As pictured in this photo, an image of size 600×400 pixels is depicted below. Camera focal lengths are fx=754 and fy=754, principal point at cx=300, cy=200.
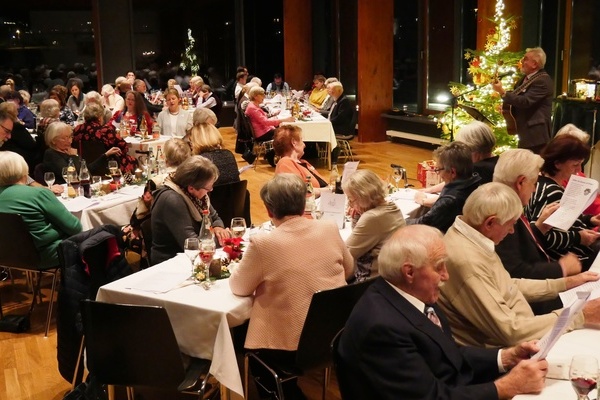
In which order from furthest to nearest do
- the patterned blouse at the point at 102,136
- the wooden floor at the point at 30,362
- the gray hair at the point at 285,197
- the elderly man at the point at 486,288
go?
the patterned blouse at the point at 102,136 < the wooden floor at the point at 30,362 < the gray hair at the point at 285,197 < the elderly man at the point at 486,288

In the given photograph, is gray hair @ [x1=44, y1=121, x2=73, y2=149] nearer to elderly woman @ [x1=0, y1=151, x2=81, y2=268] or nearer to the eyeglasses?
the eyeglasses

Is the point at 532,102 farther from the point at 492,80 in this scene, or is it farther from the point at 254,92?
the point at 254,92

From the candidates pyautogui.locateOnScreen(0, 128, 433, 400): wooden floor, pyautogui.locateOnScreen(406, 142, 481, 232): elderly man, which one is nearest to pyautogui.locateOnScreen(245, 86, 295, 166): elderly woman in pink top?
pyautogui.locateOnScreen(0, 128, 433, 400): wooden floor

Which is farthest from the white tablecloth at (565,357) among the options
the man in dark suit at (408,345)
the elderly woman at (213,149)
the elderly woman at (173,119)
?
the elderly woman at (173,119)

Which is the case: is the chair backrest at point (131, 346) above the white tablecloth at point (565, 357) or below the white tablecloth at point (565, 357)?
below

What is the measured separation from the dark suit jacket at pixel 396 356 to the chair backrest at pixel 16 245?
125 inches

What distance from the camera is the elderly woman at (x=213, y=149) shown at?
19.6ft

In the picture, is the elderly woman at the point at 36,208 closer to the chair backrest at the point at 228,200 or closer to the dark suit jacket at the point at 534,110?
the chair backrest at the point at 228,200

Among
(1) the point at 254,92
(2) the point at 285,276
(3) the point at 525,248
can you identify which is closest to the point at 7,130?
(1) the point at 254,92

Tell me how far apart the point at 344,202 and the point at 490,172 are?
1037 mm

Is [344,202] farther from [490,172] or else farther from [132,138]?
[132,138]

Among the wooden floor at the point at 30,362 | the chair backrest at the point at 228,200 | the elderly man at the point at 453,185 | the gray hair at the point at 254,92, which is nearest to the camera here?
the wooden floor at the point at 30,362

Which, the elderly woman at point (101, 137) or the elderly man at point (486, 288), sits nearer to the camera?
the elderly man at point (486, 288)

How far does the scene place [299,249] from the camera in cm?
346
